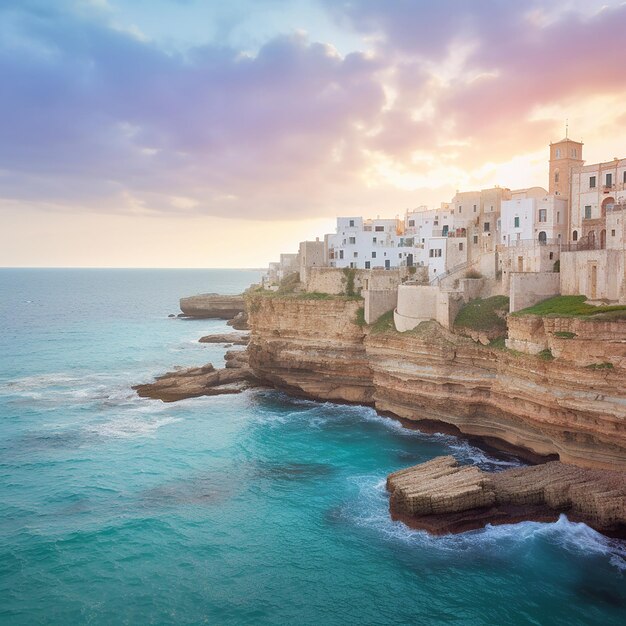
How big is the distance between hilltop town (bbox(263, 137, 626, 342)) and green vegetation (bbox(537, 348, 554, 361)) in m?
4.08

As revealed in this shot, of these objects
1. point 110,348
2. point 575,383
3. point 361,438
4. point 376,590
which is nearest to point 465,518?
point 376,590

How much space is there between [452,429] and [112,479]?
761 inches

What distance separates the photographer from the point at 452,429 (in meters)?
36.5

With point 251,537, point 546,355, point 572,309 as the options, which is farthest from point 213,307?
point 251,537

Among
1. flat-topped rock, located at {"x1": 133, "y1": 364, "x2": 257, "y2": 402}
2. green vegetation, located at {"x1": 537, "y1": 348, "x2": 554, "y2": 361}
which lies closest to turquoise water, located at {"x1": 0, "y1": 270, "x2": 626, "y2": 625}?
flat-topped rock, located at {"x1": 133, "y1": 364, "x2": 257, "y2": 402}

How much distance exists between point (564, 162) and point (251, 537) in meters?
36.0

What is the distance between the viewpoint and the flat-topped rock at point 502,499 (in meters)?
24.8

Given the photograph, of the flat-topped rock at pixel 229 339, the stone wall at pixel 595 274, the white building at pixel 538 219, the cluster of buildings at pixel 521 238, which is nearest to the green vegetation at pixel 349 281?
the cluster of buildings at pixel 521 238

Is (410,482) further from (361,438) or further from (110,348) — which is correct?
(110,348)

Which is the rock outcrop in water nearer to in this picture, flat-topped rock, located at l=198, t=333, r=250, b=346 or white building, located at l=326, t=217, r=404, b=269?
white building, located at l=326, t=217, r=404, b=269

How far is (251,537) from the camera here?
24516 millimetres

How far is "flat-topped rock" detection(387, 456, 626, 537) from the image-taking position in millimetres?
24828

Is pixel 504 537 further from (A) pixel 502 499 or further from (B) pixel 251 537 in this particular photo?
(B) pixel 251 537

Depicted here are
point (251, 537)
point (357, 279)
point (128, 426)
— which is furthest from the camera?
point (357, 279)
